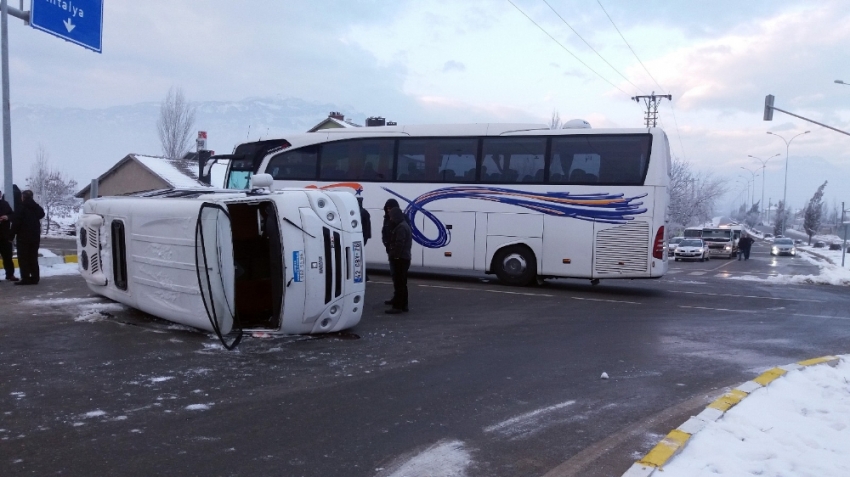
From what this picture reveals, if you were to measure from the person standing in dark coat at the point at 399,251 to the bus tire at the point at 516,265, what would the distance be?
524 centimetres

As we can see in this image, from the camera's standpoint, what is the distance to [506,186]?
51.2 ft

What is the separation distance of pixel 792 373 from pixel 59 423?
6926 mm

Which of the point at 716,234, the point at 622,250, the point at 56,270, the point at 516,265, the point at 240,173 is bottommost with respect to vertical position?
the point at 56,270

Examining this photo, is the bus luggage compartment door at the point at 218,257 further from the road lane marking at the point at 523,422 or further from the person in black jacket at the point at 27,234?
the person in black jacket at the point at 27,234

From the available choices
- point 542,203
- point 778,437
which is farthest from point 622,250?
point 778,437

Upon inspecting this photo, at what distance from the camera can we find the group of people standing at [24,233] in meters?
12.8

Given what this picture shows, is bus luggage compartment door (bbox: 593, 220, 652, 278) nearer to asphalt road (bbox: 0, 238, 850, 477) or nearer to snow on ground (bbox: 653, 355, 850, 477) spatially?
asphalt road (bbox: 0, 238, 850, 477)

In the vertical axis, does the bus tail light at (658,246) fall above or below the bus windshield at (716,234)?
above

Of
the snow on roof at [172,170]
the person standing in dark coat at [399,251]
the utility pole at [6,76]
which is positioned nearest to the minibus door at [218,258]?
the person standing in dark coat at [399,251]

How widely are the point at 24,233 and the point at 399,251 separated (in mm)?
7583

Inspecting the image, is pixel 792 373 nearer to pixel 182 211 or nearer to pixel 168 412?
pixel 168 412

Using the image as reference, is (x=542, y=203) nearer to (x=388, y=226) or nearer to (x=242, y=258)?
(x=388, y=226)

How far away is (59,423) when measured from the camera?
16.9 ft

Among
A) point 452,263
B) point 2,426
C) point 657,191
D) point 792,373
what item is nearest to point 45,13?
point 452,263
